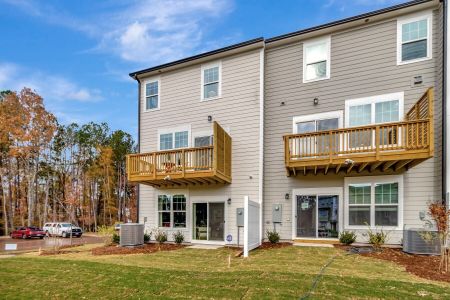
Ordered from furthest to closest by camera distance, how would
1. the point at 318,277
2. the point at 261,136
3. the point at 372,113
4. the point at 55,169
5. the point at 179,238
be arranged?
the point at 55,169
the point at 179,238
the point at 261,136
the point at 372,113
the point at 318,277

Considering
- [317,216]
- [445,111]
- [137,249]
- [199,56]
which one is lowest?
[137,249]

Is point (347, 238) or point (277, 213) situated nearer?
point (347, 238)

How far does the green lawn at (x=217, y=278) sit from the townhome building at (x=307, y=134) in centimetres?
206

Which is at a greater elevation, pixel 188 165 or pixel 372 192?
pixel 188 165

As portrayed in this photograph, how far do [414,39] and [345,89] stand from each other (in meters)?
2.66

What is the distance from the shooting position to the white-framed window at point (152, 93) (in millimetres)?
14250

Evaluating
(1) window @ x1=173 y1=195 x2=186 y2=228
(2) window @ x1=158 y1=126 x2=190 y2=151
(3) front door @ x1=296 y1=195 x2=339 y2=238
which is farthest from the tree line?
(3) front door @ x1=296 y1=195 x2=339 y2=238

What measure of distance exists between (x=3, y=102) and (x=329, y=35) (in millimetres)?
27600

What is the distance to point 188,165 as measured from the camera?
1158cm

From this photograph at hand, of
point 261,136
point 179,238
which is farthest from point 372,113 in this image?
point 179,238

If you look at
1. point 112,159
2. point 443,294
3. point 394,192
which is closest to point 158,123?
point 394,192

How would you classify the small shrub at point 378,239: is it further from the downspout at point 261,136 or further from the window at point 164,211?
the window at point 164,211

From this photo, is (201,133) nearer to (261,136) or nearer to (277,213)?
(261,136)

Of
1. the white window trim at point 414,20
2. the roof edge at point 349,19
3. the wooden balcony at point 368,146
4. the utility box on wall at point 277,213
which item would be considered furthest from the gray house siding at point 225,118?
the white window trim at point 414,20
